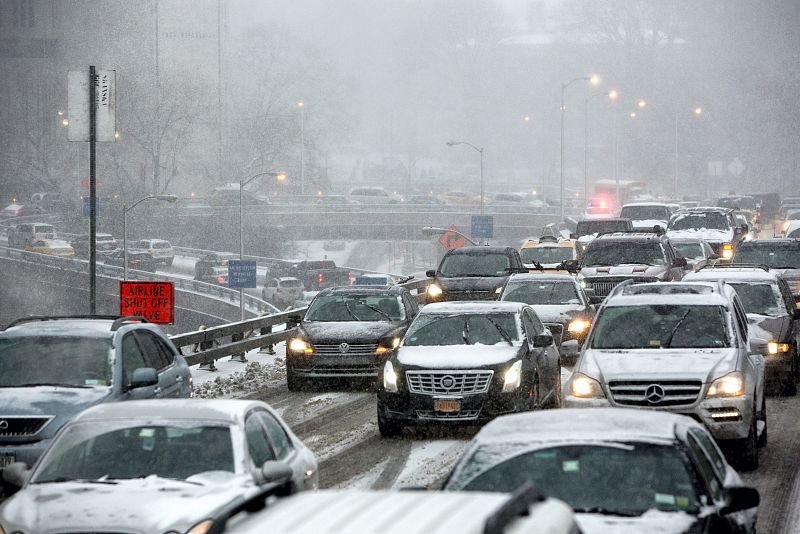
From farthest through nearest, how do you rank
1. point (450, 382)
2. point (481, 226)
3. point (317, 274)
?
point (317, 274)
point (481, 226)
point (450, 382)

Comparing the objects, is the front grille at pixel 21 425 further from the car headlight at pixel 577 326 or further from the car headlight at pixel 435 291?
the car headlight at pixel 435 291

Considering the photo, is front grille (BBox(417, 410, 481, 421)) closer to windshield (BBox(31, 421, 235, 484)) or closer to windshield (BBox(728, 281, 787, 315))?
windshield (BBox(728, 281, 787, 315))

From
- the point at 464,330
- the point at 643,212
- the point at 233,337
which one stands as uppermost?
the point at 643,212

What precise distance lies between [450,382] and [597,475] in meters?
9.20

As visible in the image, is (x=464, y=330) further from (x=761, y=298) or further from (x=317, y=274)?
(x=317, y=274)

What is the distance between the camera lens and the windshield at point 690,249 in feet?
123

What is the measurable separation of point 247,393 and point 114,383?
8821 millimetres

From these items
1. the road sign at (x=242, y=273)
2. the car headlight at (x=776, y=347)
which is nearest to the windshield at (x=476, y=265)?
the car headlight at (x=776, y=347)

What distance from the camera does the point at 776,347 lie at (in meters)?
19.7

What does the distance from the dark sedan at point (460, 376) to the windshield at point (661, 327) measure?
173cm

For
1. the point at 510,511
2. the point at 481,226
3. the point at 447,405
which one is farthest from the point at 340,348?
the point at 481,226

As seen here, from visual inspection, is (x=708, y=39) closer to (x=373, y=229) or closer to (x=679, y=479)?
(x=373, y=229)

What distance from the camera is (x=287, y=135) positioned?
135 meters

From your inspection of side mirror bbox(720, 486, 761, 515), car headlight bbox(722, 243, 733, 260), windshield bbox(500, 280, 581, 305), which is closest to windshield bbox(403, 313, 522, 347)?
windshield bbox(500, 280, 581, 305)
